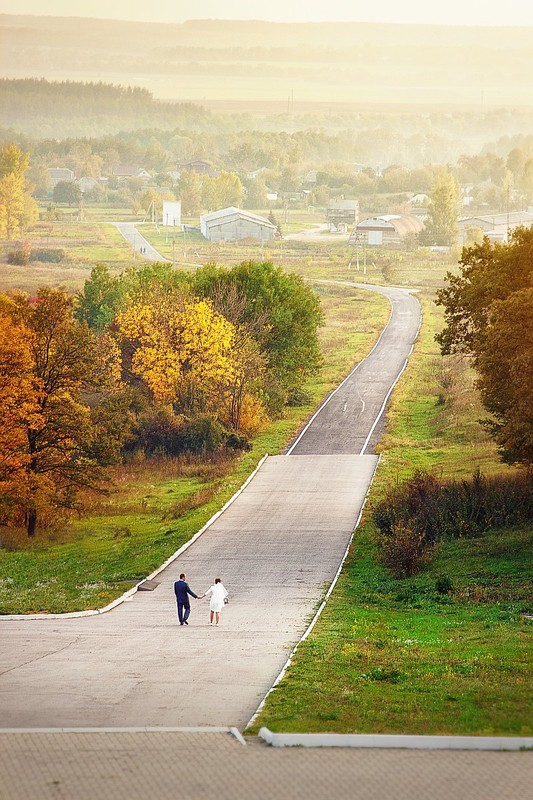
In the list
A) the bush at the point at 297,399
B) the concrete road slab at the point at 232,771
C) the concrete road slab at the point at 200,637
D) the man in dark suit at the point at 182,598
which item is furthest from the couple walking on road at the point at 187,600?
the bush at the point at 297,399

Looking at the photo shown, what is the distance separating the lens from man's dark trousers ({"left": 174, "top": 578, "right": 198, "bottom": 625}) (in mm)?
26719

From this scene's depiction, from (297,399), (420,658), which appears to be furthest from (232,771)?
(297,399)

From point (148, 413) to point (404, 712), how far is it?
44.7 metres

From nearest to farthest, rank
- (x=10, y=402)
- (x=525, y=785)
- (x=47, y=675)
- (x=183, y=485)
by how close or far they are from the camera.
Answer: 1. (x=525, y=785)
2. (x=47, y=675)
3. (x=10, y=402)
4. (x=183, y=485)

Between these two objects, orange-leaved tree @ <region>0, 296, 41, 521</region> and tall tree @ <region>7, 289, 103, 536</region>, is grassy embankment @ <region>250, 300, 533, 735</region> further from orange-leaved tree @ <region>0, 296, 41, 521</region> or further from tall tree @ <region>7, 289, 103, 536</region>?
orange-leaved tree @ <region>0, 296, 41, 521</region>

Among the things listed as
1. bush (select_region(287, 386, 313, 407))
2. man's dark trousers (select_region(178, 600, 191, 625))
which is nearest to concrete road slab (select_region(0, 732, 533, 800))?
man's dark trousers (select_region(178, 600, 191, 625))

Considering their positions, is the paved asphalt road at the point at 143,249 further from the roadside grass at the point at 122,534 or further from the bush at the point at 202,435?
the bush at the point at 202,435

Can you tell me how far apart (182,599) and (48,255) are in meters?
149

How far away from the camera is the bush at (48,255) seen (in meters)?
168

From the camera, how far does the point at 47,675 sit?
20.7 meters

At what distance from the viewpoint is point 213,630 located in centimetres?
2620

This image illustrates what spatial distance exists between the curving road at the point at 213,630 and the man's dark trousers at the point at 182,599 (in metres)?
0.35

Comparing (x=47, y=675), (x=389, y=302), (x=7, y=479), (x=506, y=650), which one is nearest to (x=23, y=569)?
(x=7, y=479)

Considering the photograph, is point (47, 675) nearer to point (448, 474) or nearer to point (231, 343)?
point (448, 474)
